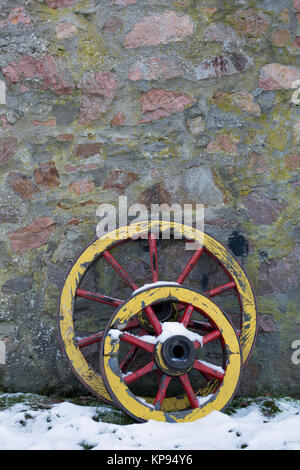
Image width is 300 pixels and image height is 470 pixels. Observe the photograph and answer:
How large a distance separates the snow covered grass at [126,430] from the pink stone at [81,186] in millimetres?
1052

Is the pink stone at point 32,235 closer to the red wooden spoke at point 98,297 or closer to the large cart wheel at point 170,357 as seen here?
the red wooden spoke at point 98,297

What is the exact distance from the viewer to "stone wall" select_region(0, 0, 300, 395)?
235 centimetres

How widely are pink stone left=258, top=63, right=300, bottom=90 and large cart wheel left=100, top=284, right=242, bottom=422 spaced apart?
3.99 feet

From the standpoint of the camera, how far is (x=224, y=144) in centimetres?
242

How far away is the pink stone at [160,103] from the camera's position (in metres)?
2.39

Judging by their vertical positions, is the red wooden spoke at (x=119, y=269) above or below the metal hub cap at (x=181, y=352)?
above

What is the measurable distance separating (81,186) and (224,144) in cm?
79

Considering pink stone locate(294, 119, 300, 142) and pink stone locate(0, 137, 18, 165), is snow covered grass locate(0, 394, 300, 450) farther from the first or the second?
pink stone locate(294, 119, 300, 142)

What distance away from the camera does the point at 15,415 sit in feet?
6.45

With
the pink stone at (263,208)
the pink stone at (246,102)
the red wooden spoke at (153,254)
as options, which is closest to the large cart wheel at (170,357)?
the red wooden spoke at (153,254)

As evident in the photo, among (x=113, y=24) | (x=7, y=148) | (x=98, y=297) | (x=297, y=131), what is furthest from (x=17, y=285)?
(x=297, y=131)

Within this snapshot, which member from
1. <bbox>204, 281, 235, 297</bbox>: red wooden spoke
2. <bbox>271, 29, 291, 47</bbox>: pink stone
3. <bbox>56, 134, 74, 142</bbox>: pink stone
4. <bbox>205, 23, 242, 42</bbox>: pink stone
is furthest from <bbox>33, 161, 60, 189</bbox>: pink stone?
<bbox>271, 29, 291, 47</bbox>: pink stone

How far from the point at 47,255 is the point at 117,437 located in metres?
1.00

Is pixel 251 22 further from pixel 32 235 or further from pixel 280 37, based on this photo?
pixel 32 235
